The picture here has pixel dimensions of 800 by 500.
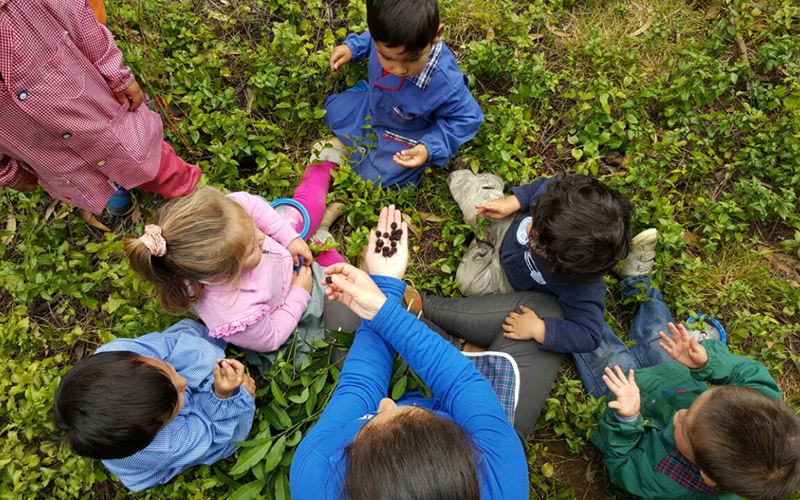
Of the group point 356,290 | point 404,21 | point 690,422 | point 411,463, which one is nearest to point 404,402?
point 356,290

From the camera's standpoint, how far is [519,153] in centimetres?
351

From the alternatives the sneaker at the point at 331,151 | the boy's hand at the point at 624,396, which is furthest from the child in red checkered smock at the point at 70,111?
the boy's hand at the point at 624,396

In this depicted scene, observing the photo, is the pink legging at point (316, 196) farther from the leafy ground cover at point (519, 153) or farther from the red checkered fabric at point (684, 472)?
the red checkered fabric at point (684, 472)

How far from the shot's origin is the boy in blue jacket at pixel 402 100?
2.70m

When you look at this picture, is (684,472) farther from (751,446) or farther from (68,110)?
(68,110)

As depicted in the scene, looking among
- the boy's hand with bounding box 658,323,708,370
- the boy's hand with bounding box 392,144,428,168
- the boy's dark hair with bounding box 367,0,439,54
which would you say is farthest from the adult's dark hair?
the boy's dark hair with bounding box 367,0,439,54

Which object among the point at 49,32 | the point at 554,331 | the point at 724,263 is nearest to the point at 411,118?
the point at 554,331

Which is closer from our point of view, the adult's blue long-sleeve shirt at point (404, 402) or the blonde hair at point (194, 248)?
the adult's blue long-sleeve shirt at point (404, 402)

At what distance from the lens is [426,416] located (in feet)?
5.47

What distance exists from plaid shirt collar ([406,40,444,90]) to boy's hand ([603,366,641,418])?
6.93 ft

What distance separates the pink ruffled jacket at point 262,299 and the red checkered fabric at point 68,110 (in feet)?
2.39

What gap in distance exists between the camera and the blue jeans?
3.12 meters

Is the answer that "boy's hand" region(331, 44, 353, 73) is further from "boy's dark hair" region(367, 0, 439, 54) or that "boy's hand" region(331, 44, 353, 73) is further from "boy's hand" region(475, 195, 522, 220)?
"boy's hand" region(475, 195, 522, 220)

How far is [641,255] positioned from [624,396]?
1046 millimetres
